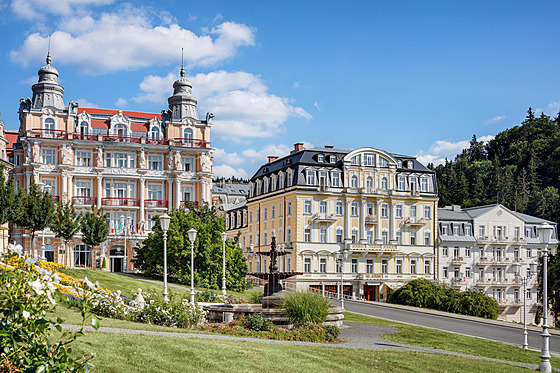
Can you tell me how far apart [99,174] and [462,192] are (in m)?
62.2

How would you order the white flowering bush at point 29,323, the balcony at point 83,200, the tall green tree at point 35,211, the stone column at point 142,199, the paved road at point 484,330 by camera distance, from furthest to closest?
the stone column at point 142,199 → the balcony at point 83,200 → the tall green tree at point 35,211 → the paved road at point 484,330 → the white flowering bush at point 29,323

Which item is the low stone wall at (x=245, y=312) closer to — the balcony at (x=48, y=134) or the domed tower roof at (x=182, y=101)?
the balcony at (x=48, y=134)

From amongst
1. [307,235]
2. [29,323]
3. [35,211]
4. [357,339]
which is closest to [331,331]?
[357,339]

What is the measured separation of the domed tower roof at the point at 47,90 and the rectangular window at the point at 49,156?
4.65 m

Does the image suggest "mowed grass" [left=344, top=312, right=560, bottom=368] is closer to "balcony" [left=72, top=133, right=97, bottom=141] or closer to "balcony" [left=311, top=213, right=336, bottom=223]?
"balcony" [left=311, top=213, right=336, bottom=223]

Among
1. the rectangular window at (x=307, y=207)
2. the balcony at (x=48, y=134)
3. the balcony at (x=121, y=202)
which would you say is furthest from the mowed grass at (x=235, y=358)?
the balcony at (x=48, y=134)

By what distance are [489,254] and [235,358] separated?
61.9 m

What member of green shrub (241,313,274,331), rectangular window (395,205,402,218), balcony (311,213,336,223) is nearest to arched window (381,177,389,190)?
rectangular window (395,205,402,218)

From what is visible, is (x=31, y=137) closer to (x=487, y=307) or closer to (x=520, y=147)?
(x=487, y=307)

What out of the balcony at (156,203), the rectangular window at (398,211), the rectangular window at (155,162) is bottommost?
the rectangular window at (398,211)

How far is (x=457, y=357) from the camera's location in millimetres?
19516

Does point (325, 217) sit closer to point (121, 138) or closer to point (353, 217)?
point (353, 217)

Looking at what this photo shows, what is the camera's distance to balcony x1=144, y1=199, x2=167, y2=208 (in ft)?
202

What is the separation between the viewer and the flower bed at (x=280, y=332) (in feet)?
66.8
